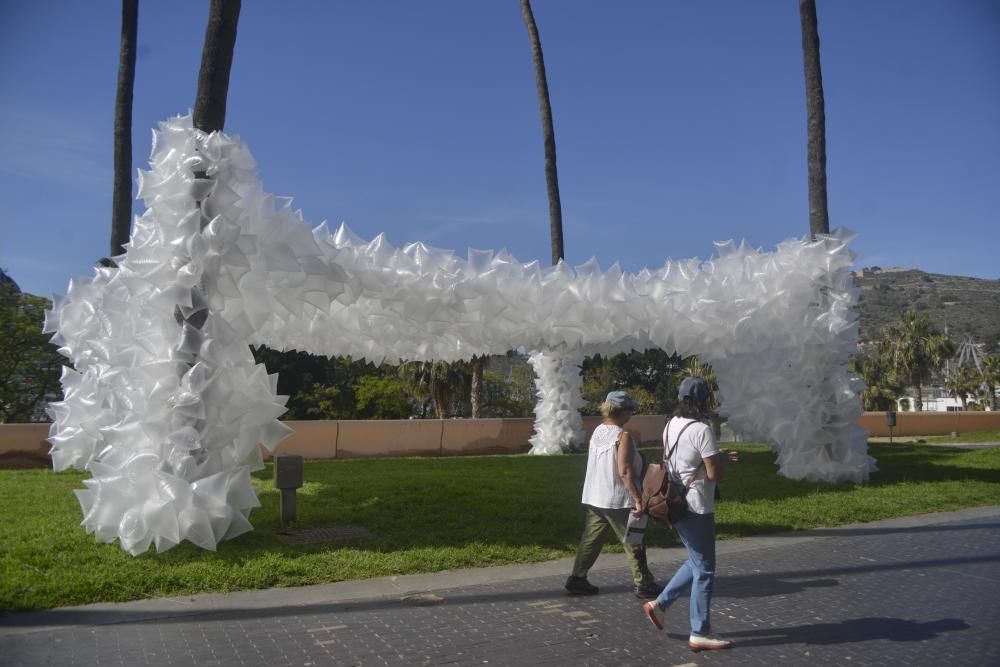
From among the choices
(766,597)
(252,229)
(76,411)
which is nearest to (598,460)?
(766,597)

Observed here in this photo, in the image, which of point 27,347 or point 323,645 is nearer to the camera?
point 323,645

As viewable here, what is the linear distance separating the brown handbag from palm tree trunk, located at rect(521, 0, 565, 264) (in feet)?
50.2

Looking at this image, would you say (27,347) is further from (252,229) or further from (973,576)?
(973,576)

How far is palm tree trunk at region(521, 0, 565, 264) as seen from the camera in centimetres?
1997

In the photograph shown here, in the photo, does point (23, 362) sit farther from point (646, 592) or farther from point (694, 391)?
point (694, 391)

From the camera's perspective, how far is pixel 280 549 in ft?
23.4

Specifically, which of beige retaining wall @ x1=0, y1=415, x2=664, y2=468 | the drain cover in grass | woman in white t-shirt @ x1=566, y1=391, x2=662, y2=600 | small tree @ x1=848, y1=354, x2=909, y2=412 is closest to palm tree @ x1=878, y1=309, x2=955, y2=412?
small tree @ x1=848, y1=354, x2=909, y2=412

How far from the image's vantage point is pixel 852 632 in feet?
16.3

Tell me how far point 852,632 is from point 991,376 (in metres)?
62.9

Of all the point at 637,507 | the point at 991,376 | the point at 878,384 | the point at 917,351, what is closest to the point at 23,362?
the point at 637,507

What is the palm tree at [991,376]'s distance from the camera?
57062 mm

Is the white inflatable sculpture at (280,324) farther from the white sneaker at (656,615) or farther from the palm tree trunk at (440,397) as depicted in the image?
the palm tree trunk at (440,397)

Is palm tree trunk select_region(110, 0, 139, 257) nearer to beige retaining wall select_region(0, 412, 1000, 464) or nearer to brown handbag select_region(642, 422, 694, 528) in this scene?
beige retaining wall select_region(0, 412, 1000, 464)

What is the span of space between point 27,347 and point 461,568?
57.3 ft
